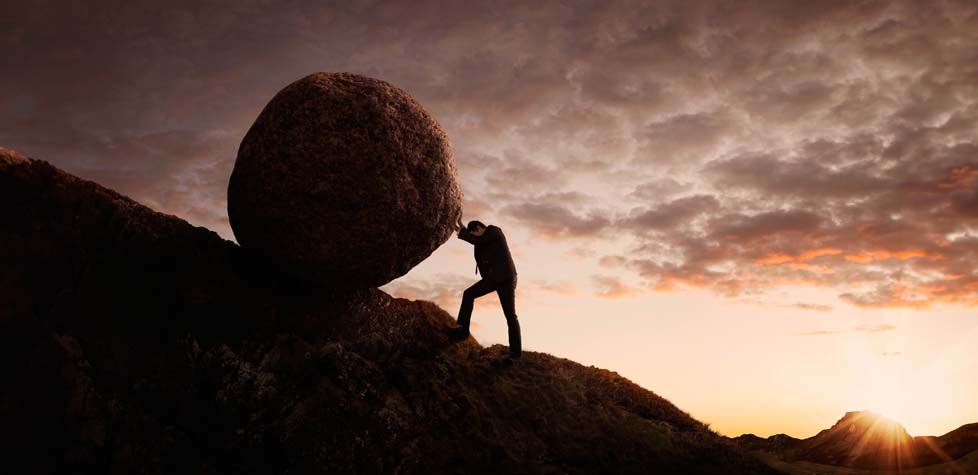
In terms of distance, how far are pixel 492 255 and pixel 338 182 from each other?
3.76 m

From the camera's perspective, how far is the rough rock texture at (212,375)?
30.0ft

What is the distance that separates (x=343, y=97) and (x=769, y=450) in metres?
12.8

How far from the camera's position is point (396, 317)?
42.0ft

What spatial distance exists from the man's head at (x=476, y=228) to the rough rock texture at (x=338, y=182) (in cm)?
169

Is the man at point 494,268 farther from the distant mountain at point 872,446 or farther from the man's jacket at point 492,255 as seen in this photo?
the distant mountain at point 872,446

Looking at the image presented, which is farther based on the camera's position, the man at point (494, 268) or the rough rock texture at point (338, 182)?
the man at point (494, 268)

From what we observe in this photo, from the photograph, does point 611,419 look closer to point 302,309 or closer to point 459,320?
point 459,320

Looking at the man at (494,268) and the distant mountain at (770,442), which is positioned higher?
the man at (494,268)

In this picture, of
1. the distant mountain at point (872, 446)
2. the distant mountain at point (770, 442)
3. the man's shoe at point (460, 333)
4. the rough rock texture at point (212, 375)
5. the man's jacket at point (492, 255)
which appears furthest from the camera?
the distant mountain at point (770, 442)

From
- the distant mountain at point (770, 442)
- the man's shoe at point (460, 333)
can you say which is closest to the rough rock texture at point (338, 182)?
the man's shoe at point (460, 333)

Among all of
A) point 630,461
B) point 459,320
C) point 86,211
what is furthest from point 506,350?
point 86,211

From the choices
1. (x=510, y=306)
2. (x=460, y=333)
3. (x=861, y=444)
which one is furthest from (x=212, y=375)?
(x=861, y=444)

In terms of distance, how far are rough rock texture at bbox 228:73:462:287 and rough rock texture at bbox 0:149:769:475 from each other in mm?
1120

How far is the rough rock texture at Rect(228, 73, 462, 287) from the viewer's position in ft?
35.8
